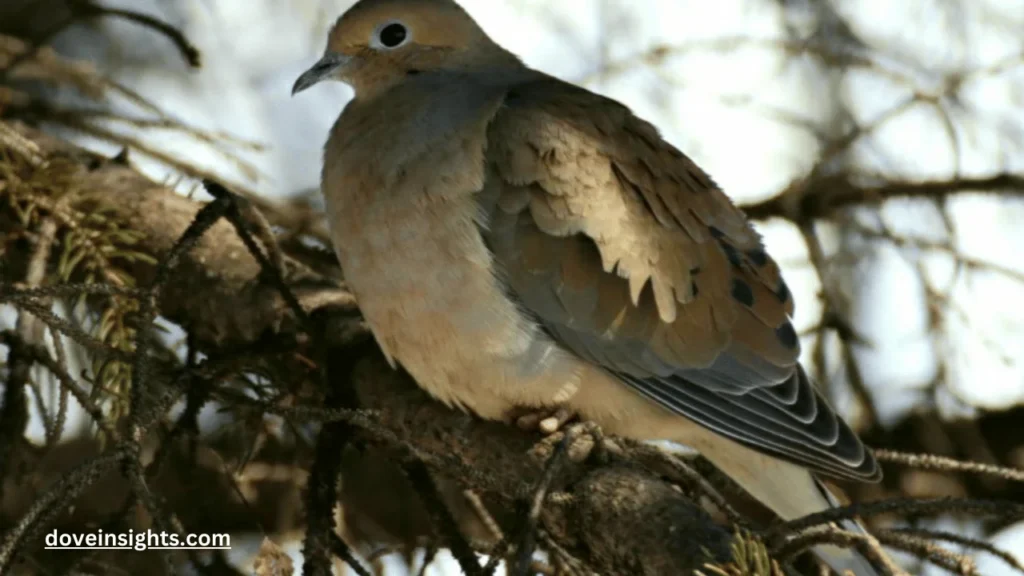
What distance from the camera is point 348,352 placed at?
2666 mm

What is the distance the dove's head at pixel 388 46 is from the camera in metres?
2.99

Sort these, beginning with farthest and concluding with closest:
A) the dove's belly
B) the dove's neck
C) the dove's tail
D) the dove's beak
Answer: the dove's beak → the dove's tail → the dove's neck → the dove's belly

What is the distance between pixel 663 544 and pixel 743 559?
269mm

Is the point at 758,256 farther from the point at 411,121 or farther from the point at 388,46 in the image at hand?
the point at 388,46

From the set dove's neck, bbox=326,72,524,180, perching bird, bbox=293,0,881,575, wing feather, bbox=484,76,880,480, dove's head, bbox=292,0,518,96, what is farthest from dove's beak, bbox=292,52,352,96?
wing feather, bbox=484,76,880,480

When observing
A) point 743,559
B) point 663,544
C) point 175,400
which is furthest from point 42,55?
point 743,559

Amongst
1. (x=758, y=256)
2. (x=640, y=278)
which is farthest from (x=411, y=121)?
(x=758, y=256)

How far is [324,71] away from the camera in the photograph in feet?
9.84

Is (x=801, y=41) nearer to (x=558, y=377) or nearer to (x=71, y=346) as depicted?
(x=558, y=377)

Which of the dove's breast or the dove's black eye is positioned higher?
the dove's black eye

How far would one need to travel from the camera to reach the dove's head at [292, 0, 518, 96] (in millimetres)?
2986

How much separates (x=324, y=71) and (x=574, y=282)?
870mm

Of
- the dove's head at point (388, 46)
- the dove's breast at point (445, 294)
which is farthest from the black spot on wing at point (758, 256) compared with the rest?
the dove's head at point (388, 46)

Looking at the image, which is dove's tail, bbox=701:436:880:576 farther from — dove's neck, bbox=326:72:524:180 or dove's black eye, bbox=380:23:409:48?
dove's black eye, bbox=380:23:409:48
